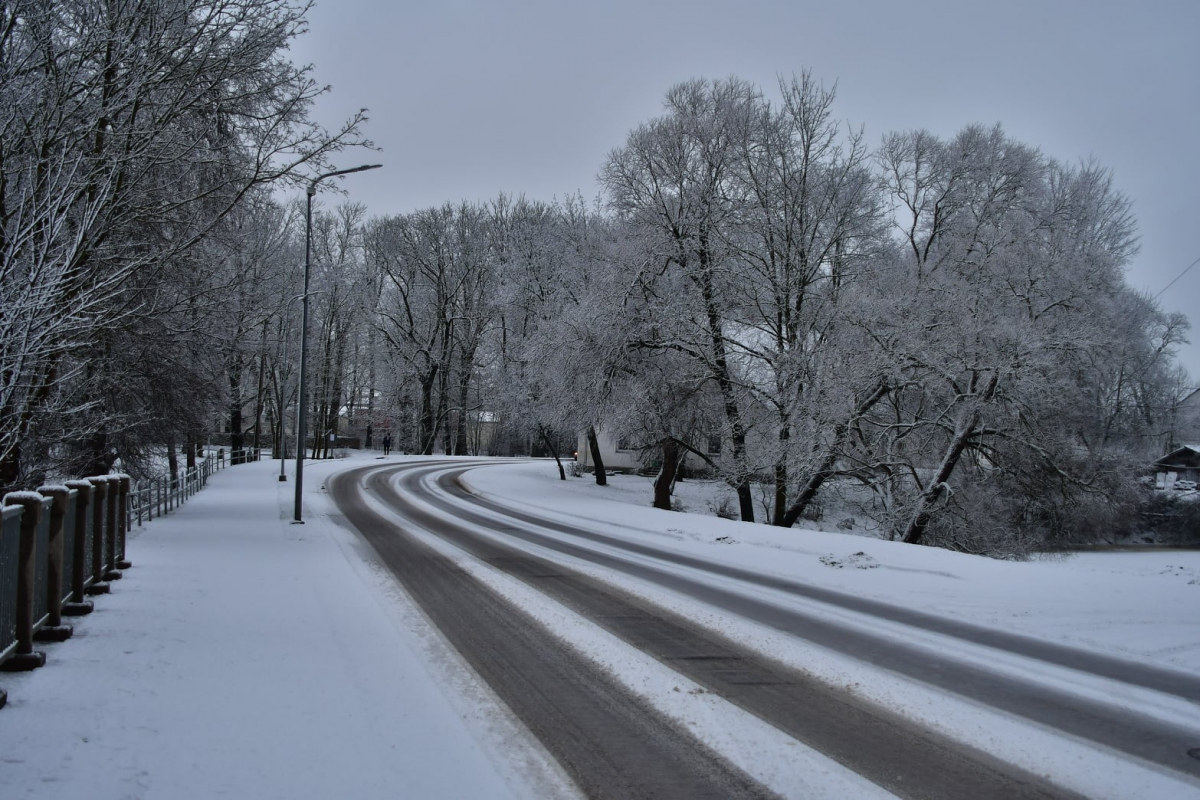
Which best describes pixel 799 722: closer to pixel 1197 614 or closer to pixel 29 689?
pixel 29 689

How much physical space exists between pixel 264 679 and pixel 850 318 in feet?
62.0

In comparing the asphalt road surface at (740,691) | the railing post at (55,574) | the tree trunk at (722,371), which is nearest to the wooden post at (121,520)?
the railing post at (55,574)

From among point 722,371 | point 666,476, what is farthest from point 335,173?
point 666,476

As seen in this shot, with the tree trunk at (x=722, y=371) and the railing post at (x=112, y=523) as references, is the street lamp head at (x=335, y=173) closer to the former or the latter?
the railing post at (x=112, y=523)

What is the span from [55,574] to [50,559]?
0.21m

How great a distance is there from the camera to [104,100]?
9914 mm

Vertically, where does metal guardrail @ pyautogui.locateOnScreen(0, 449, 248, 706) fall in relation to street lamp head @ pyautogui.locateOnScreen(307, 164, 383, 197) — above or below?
below

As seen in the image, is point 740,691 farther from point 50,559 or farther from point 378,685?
point 50,559

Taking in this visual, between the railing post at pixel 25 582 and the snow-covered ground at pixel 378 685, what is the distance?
179 millimetres

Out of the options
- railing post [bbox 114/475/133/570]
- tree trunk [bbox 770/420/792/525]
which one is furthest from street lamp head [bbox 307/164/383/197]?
tree trunk [bbox 770/420/792/525]

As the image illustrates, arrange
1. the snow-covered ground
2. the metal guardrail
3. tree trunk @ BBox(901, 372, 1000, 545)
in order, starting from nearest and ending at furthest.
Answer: the snow-covered ground < the metal guardrail < tree trunk @ BBox(901, 372, 1000, 545)

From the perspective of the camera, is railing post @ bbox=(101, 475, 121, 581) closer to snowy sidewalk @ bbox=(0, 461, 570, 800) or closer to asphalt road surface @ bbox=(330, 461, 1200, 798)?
snowy sidewalk @ bbox=(0, 461, 570, 800)

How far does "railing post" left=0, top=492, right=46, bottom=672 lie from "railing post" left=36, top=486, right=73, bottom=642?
745 mm

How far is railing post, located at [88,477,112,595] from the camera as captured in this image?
8728mm
